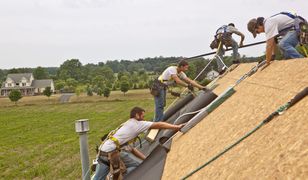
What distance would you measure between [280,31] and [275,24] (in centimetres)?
35

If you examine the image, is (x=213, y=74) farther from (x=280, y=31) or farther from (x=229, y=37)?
(x=280, y=31)

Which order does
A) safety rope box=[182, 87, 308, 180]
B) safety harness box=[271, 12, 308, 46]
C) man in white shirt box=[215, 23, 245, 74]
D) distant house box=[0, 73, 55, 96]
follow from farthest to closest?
1. distant house box=[0, 73, 55, 96]
2. man in white shirt box=[215, 23, 245, 74]
3. safety harness box=[271, 12, 308, 46]
4. safety rope box=[182, 87, 308, 180]

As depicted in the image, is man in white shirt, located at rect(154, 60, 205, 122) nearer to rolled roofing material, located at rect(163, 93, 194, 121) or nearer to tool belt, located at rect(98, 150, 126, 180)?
rolled roofing material, located at rect(163, 93, 194, 121)

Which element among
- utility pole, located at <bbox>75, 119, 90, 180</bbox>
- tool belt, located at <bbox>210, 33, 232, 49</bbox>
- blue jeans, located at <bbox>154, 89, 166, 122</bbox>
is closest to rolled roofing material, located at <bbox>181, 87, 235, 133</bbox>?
utility pole, located at <bbox>75, 119, 90, 180</bbox>

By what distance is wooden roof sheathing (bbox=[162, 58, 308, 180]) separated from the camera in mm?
2596

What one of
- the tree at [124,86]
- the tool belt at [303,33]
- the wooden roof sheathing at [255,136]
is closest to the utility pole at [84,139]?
the wooden roof sheathing at [255,136]

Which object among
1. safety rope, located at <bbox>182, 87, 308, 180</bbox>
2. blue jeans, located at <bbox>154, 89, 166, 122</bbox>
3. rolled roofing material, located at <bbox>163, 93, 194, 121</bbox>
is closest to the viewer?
safety rope, located at <bbox>182, 87, 308, 180</bbox>

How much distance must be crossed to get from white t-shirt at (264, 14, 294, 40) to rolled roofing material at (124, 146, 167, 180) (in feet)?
8.70

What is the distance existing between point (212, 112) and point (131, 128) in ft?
4.58

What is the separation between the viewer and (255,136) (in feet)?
10.8

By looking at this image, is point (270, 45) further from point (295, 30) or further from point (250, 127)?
point (250, 127)

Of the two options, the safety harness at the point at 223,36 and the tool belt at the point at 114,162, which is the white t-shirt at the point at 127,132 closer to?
the tool belt at the point at 114,162

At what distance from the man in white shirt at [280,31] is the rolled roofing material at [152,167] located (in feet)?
8.36

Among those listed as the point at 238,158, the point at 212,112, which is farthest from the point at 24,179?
the point at 238,158
